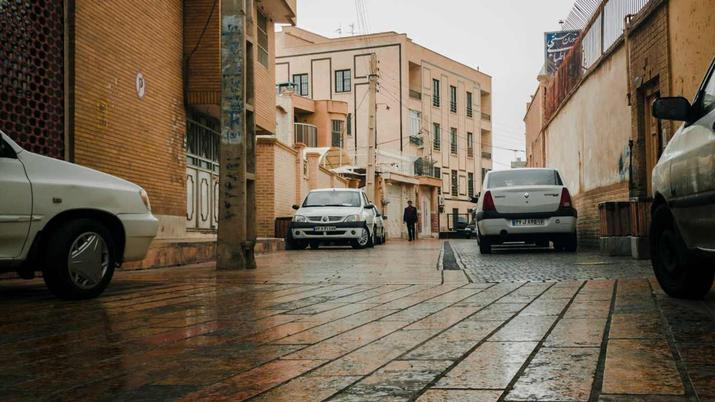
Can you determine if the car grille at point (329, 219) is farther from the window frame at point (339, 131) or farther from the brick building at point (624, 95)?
the window frame at point (339, 131)

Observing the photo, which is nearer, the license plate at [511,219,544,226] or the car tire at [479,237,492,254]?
the license plate at [511,219,544,226]

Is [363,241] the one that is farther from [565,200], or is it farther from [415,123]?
[415,123]

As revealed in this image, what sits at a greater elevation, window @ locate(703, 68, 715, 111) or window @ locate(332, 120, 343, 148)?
window @ locate(332, 120, 343, 148)

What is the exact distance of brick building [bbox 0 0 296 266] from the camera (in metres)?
10.5

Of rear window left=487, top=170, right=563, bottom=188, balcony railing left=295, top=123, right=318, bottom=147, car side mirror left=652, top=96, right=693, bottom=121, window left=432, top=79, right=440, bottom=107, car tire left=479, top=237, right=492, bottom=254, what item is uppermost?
window left=432, top=79, right=440, bottom=107

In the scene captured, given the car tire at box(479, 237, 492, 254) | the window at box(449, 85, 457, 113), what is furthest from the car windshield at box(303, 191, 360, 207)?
the window at box(449, 85, 457, 113)

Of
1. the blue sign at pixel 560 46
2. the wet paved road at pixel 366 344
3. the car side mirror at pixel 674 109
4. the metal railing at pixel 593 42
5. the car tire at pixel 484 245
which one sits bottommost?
the wet paved road at pixel 366 344

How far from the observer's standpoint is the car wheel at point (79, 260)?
6211mm

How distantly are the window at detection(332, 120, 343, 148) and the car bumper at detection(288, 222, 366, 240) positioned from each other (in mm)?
24675

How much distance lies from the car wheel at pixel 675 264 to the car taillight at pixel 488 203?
844cm

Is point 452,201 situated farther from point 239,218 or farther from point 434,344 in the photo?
point 434,344

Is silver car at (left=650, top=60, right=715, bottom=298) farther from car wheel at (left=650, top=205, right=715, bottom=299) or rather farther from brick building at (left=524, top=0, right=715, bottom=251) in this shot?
brick building at (left=524, top=0, right=715, bottom=251)

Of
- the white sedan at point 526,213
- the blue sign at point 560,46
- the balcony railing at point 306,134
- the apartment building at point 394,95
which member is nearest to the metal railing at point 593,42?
the blue sign at point 560,46

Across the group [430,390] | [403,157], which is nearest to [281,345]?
[430,390]
